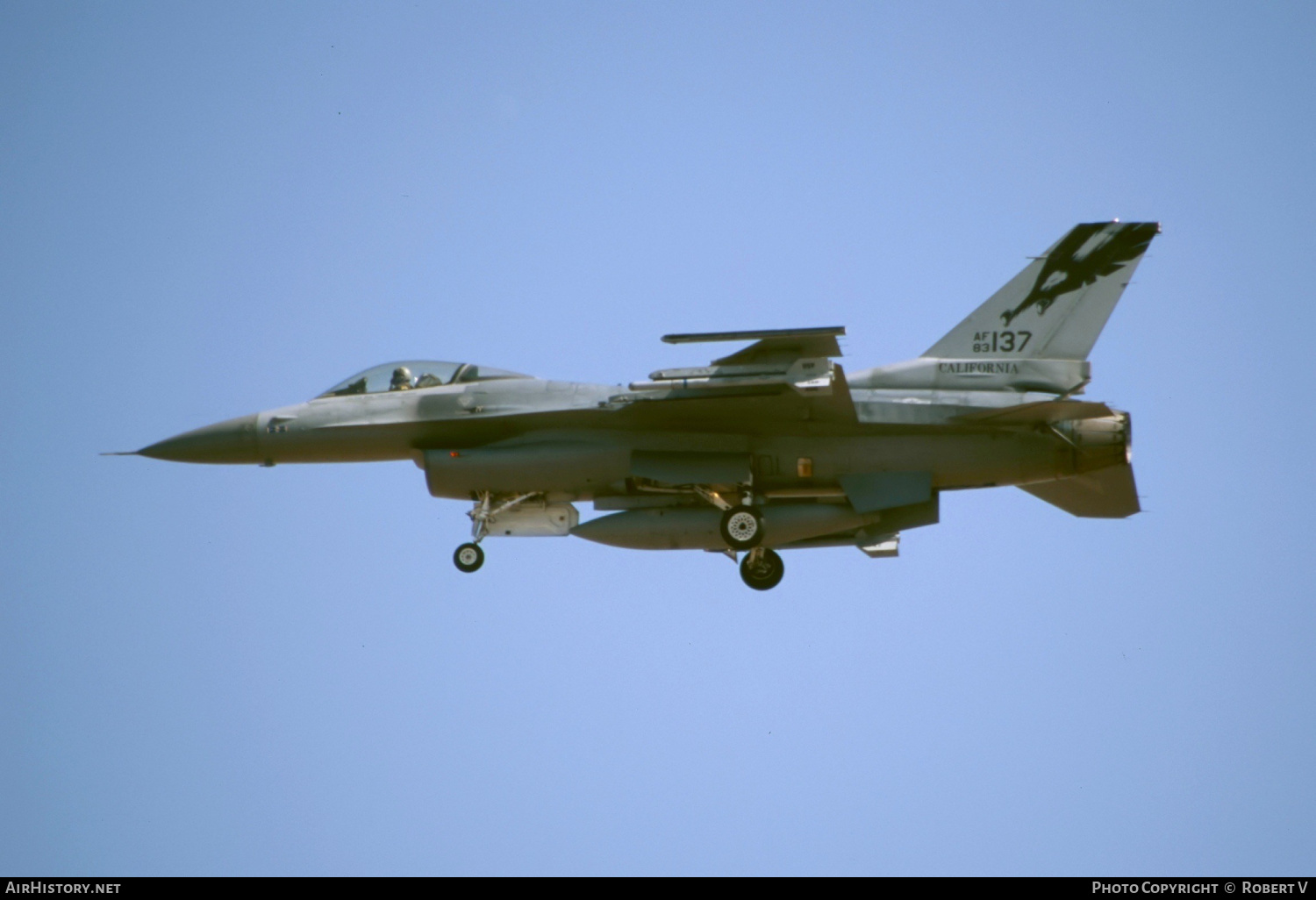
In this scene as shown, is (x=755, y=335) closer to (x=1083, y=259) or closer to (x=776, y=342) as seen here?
(x=776, y=342)

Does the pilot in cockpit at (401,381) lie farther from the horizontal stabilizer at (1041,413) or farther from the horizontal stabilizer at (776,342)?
the horizontal stabilizer at (1041,413)

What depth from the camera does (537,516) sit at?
20.6m

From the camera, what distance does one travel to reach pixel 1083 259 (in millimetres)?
19594

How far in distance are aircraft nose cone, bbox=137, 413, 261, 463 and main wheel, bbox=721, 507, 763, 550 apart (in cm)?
578

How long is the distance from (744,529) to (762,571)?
1.13 m

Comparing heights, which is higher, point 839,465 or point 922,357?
point 922,357

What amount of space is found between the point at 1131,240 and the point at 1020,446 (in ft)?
8.76

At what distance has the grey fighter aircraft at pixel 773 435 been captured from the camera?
19094 mm

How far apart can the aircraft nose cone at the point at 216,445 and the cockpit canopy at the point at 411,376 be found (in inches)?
37.9

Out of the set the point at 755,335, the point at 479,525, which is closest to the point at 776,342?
the point at 755,335

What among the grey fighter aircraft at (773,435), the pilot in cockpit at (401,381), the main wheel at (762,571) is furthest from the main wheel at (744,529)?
the pilot in cockpit at (401,381)
